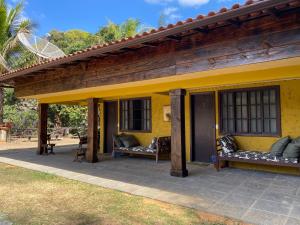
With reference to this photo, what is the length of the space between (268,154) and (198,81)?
2508 millimetres

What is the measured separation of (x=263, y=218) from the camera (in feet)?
12.5

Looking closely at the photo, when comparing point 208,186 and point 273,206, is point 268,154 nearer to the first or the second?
point 208,186

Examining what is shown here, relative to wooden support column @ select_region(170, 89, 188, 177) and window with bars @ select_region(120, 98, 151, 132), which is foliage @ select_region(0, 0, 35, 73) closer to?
window with bars @ select_region(120, 98, 151, 132)

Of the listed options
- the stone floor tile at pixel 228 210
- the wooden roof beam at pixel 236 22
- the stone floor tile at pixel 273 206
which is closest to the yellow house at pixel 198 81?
the wooden roof beam at pixel 236 22

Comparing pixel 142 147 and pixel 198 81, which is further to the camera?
pixel 142 147

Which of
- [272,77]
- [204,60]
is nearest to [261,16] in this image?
[204,60]

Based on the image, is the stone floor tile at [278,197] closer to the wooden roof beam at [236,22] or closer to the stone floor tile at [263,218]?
the stone floor tile at [263,218]

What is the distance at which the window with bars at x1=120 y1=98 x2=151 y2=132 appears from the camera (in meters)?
9.98

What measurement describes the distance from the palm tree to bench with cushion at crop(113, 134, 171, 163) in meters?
9.92

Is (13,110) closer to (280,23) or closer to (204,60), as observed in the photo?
(204,60)

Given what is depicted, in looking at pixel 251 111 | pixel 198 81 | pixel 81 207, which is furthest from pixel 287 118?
pixel 81 207

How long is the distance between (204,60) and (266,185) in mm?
2958

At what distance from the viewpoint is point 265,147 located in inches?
277

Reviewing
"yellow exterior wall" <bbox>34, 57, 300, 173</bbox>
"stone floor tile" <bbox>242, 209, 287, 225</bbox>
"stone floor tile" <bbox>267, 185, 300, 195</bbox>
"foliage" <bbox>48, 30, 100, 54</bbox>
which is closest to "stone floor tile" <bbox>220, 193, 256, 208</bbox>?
"stone floor tile" <bbox>242, 209, 287, 225</bbox>
